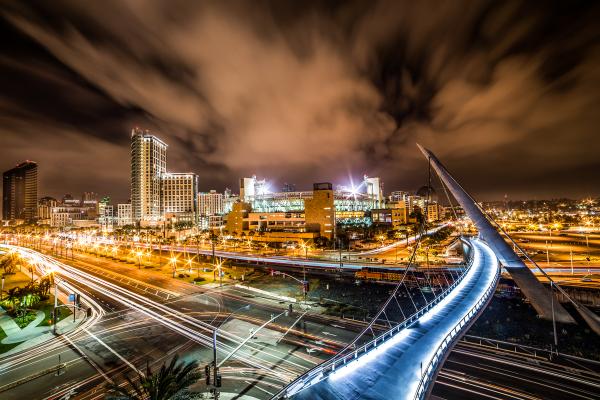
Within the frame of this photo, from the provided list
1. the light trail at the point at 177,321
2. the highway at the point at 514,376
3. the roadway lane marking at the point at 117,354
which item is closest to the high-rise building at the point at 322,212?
the light trail at the point at 177,321

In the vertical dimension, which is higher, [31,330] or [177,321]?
[177,321]

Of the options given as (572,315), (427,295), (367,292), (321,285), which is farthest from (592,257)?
(321,285)

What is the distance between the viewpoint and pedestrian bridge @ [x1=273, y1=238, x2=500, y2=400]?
54.5 feet

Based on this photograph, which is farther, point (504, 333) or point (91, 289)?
point (91, 289)

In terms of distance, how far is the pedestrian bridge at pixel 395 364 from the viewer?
16.6m

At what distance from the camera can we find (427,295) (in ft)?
166

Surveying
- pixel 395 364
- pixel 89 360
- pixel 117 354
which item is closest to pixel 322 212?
pixel 117 354

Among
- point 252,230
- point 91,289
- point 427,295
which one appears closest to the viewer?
point 427,295

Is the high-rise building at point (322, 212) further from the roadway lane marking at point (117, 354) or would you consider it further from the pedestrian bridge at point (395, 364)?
→ the roadway lane marking at point (117, 354)

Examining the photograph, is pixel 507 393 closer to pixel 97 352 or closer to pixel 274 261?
pixel 97 352

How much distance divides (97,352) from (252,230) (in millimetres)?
104307

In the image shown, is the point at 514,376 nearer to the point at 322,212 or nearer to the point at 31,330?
the point at 31,330

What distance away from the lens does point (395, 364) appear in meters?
19.4

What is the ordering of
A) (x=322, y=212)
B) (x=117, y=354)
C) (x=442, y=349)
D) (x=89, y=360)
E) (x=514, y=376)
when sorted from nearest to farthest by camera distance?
(x=442, y=349)
(x=514, y=376)
(x=89, y=360)
(x=117, y=354)
(x=322, y=212)
